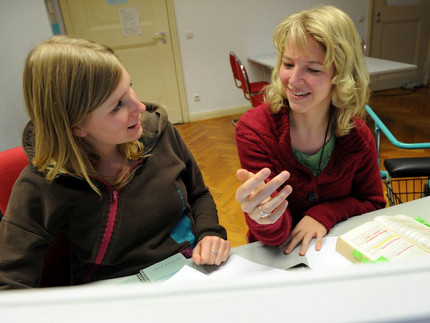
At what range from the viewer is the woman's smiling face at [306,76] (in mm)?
969

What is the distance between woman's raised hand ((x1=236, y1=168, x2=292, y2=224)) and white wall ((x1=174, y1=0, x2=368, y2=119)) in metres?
3.76

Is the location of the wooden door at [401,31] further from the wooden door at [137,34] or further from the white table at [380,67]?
the wooden door at [137,34]

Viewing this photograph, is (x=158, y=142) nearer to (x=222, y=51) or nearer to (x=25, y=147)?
(x=25, y=147)

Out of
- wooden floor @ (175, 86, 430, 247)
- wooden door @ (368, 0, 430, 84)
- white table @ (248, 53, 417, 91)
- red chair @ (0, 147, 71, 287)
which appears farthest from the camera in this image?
wooden door @ (368, 0, 430, 84)

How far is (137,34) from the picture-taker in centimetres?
396

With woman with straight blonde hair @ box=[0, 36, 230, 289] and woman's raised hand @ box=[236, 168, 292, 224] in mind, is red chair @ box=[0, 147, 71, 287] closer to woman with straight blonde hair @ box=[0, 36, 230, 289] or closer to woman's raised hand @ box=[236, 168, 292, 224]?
woman with straight blonde hair @ box=[0, 36, 230, 289]

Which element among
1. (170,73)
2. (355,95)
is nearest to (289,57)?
(355,95)

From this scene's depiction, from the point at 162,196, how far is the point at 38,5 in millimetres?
2574

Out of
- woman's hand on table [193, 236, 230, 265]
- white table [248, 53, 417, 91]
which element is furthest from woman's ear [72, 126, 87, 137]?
white table [248, 53, 417, 91]

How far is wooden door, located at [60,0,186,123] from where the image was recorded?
12.4 ft

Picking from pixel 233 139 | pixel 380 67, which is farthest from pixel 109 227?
pixel 380 67

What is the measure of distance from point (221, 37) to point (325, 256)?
3.93 metres

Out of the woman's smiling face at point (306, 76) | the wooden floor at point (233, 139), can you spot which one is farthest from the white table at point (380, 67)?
the woman's smiling face at point (306, 76)

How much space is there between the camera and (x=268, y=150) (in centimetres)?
107
